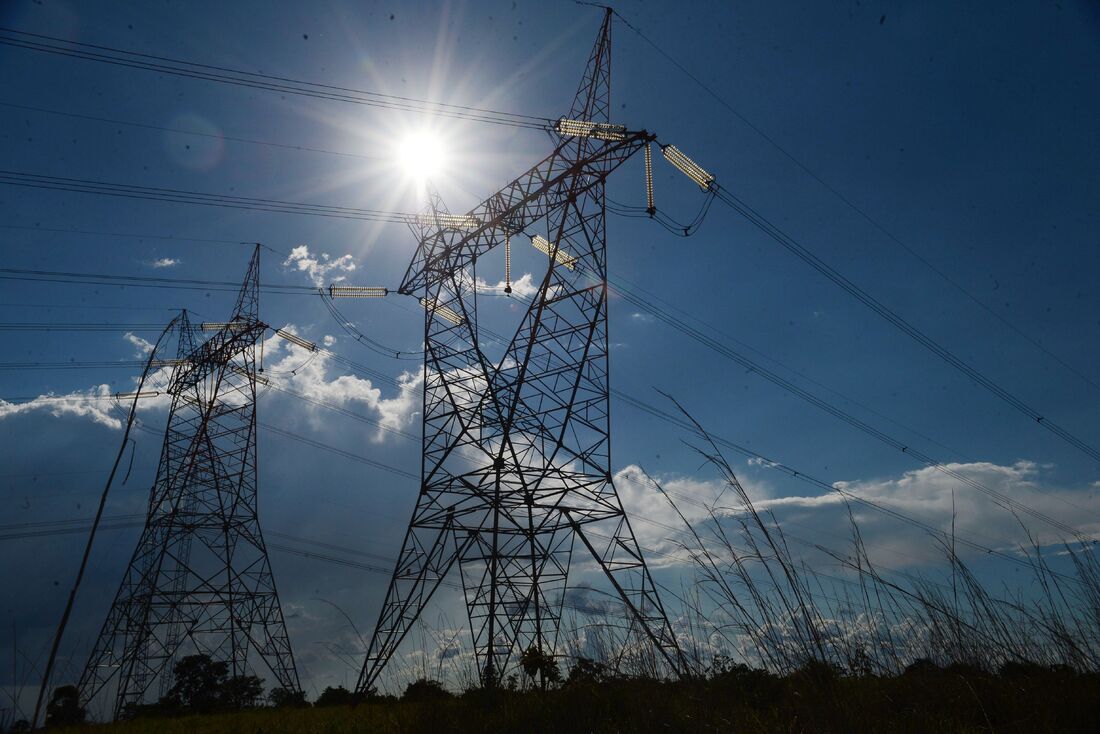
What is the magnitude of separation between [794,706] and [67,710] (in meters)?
7.97

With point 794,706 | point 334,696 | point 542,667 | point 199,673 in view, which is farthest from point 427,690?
point 199,673

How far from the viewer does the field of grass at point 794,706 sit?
154 inches

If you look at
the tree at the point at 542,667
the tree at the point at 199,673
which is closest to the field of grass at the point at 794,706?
the tree at the point at 542,667

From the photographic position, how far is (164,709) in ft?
34.4

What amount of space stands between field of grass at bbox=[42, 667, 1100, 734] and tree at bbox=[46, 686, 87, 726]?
7.79 ft

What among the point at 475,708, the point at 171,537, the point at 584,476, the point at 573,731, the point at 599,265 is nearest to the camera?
the point at 573,731

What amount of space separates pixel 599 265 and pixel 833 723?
15160mm

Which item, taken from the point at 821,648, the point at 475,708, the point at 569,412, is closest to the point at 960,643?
the point at 821,648

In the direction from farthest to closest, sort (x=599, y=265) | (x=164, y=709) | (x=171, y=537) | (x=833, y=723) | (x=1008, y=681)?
(x=171, y=537) → (x=599, y=265) → (x=164, y=709) → (x=1008, y=681) → (x=833, y=723)

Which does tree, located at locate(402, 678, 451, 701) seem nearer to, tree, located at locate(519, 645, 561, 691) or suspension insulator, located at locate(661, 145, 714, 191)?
tree, located at locate(519, 645, 561, 691)

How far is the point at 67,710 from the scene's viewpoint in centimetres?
750

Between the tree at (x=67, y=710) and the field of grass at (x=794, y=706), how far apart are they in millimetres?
2373

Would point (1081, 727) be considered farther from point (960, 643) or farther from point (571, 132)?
point (571, 132)

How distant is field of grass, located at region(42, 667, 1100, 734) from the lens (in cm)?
392
